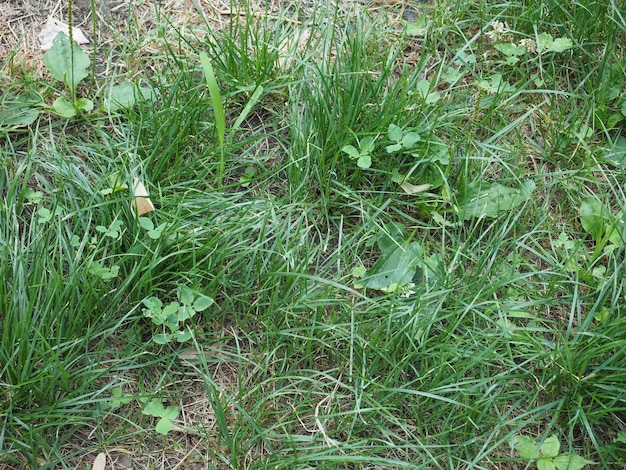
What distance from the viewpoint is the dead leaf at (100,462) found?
2.17 meters

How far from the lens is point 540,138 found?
114 inches

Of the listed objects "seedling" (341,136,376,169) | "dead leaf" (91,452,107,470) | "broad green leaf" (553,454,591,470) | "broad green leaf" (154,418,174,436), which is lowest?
"broad green leaf" (553,454,591,470)

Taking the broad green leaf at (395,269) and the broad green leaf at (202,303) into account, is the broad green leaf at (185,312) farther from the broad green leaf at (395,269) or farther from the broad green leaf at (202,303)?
the broad green leaf at (395,269)

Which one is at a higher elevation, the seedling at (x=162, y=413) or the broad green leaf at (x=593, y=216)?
the broad green leaf at (x=593, y=216)

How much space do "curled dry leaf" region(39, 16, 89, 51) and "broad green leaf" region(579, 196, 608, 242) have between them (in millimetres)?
2064

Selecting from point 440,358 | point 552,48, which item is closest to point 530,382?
point 440,358

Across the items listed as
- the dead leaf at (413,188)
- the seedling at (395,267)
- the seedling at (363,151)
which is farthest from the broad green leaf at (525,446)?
the seedling at (363,151)

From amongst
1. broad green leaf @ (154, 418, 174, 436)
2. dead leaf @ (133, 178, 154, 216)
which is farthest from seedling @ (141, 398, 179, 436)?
dead leaf @ (133, 178, 154, 216)

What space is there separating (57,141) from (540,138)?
185cm

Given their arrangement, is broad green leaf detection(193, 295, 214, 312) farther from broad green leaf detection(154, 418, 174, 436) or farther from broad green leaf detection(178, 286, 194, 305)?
broad green leaf detection(154, 418, 174, 436)

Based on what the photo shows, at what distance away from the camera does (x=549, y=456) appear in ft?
7.32

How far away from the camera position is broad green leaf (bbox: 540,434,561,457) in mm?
2230

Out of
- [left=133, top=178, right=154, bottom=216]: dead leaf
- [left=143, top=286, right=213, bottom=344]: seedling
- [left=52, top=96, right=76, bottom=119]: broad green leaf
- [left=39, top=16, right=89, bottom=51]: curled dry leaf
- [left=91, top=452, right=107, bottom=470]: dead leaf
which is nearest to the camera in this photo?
[left=91, top=452, right=107, bottom=470]: dead leaf

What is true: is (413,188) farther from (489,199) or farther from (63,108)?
(63,108)
